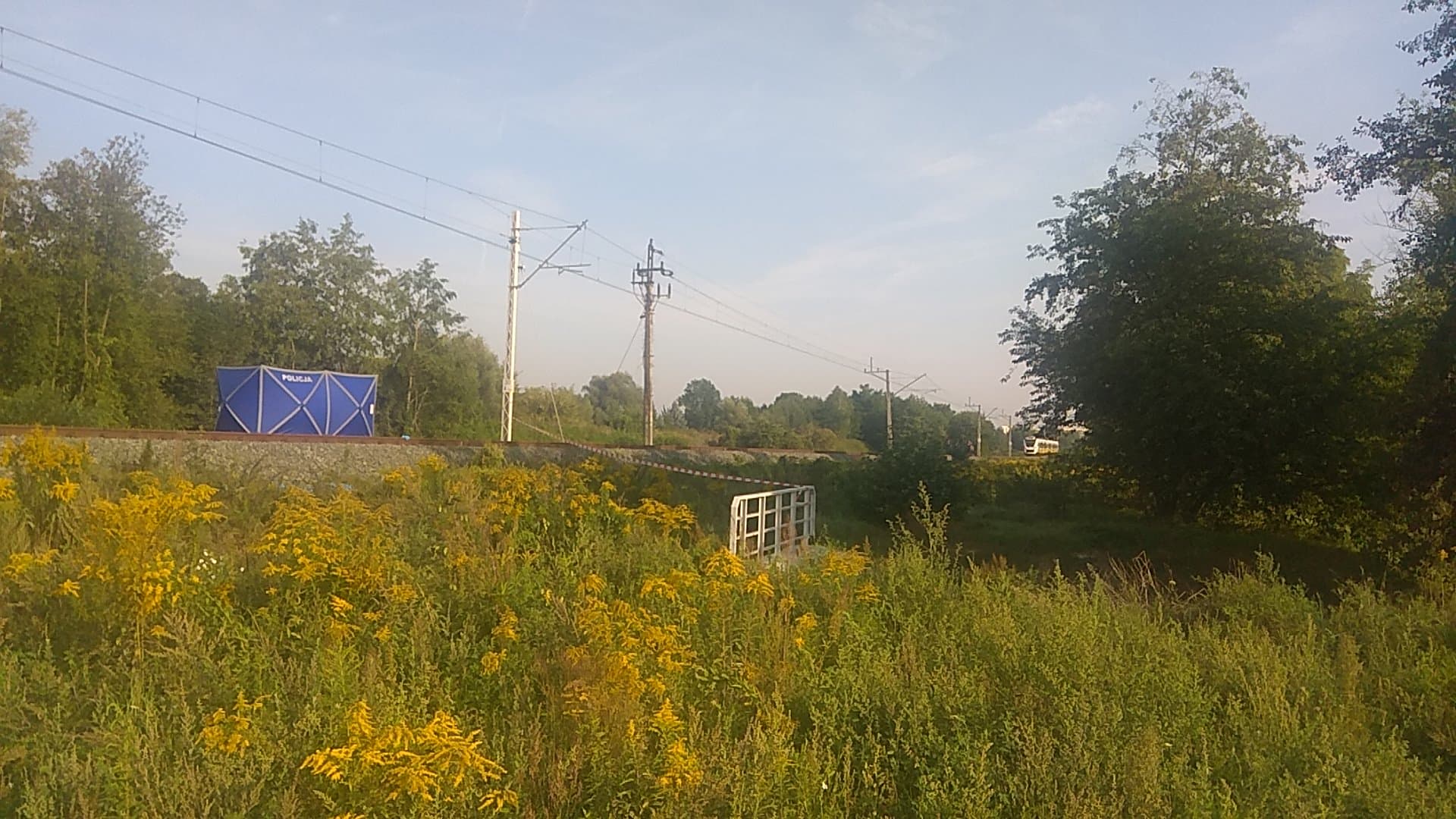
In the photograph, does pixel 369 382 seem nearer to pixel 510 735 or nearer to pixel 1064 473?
pixel 1064 473

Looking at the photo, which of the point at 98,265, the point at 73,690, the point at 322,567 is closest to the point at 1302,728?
the point at 322,567

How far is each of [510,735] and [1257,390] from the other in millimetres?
17120

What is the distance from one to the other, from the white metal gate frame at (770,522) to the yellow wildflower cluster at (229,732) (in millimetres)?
5744

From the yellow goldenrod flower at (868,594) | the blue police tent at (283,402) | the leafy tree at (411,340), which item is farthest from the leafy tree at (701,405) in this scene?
the yellow goldenrod flower at (868,594)

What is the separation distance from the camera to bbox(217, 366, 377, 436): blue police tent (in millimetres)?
22500

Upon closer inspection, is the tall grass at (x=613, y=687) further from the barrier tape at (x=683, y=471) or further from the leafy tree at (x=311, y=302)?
the leafy tree at (x=311, y=302)

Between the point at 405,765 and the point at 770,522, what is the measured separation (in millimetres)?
9924

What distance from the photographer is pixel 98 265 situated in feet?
96.3

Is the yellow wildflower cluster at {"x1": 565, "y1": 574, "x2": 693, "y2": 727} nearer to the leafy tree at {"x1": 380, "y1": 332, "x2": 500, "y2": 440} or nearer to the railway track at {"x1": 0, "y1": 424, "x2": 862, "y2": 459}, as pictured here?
the railway track at {"x1": 0, "y1": 424, "x2": 862, "y2": 459}

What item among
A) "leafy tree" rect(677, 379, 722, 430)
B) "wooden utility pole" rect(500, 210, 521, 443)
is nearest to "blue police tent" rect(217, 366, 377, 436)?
"wooden utility pole" rect(500, 210, 521, 443)

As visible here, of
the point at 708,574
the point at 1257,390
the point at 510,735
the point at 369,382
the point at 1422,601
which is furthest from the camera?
the point at 369,382

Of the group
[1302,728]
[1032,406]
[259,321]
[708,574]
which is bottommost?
[1302,728]

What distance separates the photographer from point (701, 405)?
319ft

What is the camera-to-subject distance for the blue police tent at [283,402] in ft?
73.8
